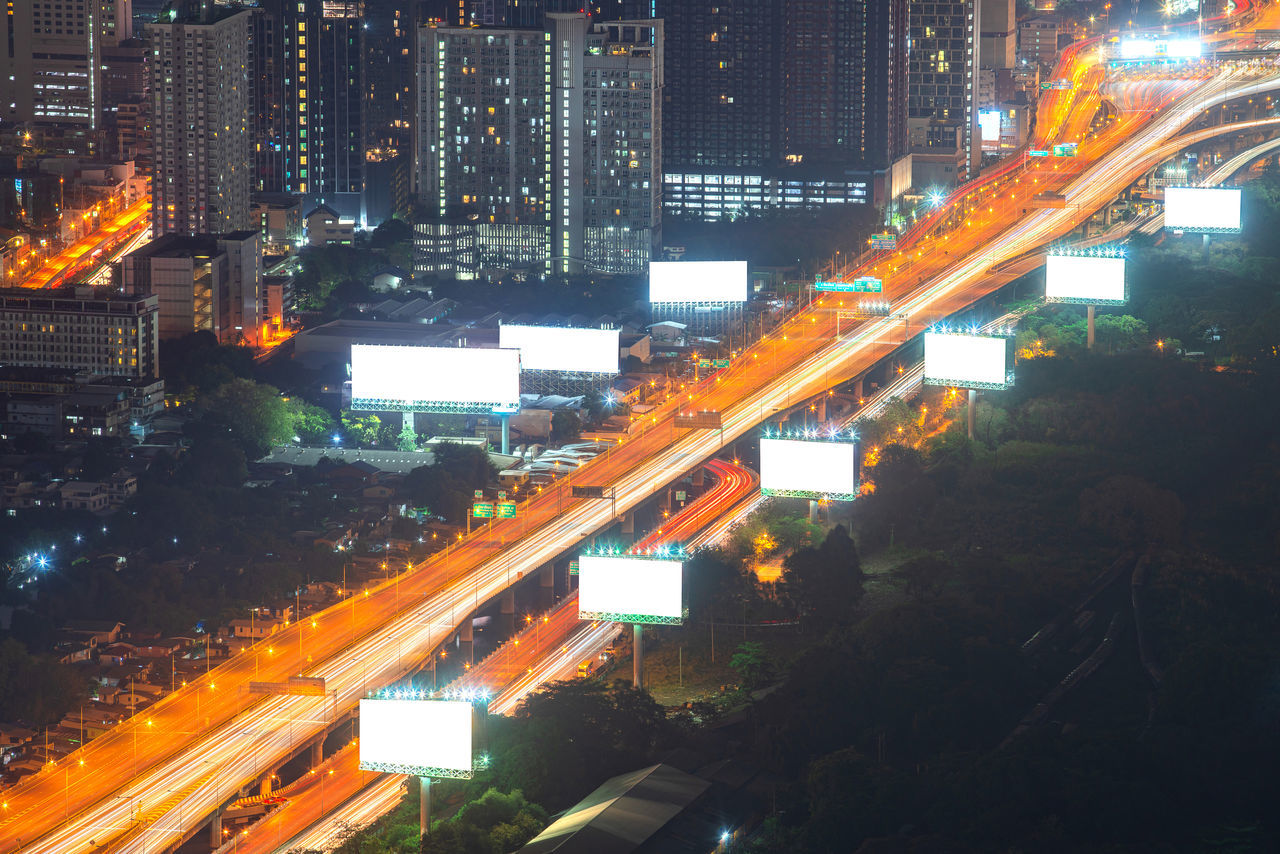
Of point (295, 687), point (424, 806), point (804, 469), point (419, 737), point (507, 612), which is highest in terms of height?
point (804, 469)

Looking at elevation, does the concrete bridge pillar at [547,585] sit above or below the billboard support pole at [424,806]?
above

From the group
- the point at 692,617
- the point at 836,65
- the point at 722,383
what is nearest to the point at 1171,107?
the point at 836,65

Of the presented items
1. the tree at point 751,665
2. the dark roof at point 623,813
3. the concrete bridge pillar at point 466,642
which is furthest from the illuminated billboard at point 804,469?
the dark roof at point 623,813

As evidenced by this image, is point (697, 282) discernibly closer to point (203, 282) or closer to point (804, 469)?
point (203, 282)

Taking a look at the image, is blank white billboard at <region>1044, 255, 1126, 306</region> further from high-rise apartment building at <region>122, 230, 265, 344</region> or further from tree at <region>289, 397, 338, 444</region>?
high-rise apartment building at <region>122, 230, 265, 344</region>

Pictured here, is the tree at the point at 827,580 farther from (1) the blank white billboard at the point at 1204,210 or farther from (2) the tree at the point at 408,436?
(1) the blank white billboard at the point at 1204,210

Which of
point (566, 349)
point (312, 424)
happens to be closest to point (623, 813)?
point (312, 424)

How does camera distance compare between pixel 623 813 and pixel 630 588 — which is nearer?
pixel 623 813

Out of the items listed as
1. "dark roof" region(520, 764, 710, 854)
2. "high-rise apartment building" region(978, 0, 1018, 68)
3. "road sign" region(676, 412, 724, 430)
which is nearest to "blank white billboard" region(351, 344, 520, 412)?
"road sign" region(676, 412, 724, 430)

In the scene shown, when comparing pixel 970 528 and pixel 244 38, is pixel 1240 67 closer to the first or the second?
pixel 244 38
